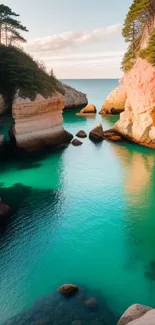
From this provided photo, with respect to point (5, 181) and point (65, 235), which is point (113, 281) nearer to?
point (65, 235)

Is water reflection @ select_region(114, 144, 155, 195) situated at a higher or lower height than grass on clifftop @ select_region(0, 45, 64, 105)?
lower

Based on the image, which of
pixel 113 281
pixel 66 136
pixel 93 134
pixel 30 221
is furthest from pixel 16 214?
pixel 93 134

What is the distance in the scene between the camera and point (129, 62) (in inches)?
1876

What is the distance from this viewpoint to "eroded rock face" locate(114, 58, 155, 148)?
129ft

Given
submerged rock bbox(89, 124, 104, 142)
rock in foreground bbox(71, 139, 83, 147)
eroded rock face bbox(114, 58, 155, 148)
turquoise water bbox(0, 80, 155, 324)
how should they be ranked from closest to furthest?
turquoise water bbox(0, 80, 155, 324)
eroded rock face bbox(114, 58, 155, 148)
rock in foreground bbox(71, 139, 83, 147)
submerged rock bbox(89, 124, 104, 142)

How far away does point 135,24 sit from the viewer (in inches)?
1945

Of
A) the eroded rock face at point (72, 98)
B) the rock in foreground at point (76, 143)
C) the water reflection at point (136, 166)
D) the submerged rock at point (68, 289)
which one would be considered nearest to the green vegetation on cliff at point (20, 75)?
the rock in foreground at point (76, 143)

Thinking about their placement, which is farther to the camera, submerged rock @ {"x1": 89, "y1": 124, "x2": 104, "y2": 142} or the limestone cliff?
submerged rock @ {"x1": 89, "y1": 124, "x2": 104, "y2": 142}

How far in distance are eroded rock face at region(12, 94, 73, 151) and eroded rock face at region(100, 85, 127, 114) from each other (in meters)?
30.5

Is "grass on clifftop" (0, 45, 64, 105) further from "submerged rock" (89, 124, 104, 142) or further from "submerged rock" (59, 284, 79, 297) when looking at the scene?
"submerged rock" (59, 284, 79, 297)

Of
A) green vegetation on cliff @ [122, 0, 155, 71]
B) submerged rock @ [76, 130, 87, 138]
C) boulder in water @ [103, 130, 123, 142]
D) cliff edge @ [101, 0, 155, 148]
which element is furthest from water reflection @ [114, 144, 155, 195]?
green vegetation on cliff @ [122, 0, 155, 71]

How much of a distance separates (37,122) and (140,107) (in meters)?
15.2

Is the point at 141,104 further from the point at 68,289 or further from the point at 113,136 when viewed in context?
the point at 68,289

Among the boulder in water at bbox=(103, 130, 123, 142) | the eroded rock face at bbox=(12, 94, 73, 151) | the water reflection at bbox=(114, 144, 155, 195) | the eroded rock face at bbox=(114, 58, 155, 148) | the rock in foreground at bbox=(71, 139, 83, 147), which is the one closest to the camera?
the water reflection at bbox=(114, 144, 155, 195)
